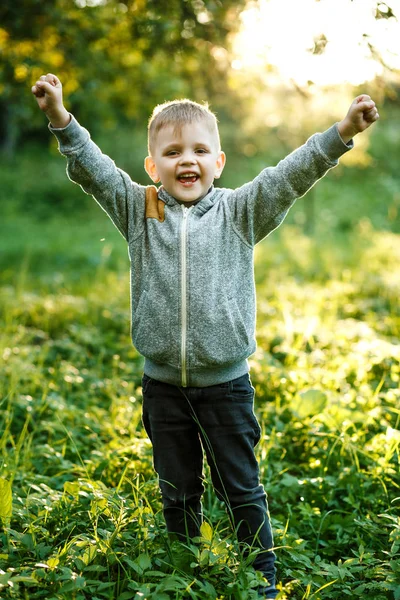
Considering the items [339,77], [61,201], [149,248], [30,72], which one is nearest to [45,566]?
[149,248]

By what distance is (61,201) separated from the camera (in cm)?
1866

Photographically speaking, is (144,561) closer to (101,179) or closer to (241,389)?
(241,389)

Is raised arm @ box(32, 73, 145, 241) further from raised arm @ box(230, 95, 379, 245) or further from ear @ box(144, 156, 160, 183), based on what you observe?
raised arm @ box(230, 95, 379, 245)

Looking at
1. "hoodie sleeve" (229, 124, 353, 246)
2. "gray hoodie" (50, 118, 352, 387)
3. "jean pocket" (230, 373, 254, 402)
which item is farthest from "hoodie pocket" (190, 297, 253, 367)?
"hoodie sleeve" (229, 124, 353, 246)

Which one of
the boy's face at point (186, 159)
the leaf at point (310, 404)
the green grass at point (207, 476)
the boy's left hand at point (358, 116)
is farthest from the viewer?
the leaf at point (310, 404)

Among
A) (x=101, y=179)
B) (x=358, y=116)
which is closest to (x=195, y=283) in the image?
(x=101, y=179)

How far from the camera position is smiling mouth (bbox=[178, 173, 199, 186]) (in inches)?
90.0

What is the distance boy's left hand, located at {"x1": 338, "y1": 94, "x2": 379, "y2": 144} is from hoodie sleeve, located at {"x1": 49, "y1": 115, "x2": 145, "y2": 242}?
74 cm

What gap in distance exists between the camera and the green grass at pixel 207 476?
7.06 feet

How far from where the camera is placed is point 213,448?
2.30m

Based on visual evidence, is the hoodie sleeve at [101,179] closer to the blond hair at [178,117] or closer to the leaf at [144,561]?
the blond hair at [178,117]

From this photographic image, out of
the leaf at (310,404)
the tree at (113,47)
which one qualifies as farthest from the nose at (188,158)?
the tree at (113,47)

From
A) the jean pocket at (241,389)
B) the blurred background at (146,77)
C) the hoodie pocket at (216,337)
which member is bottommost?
the jean pocket at (241,389)

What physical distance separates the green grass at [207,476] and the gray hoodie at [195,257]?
0.58 m
